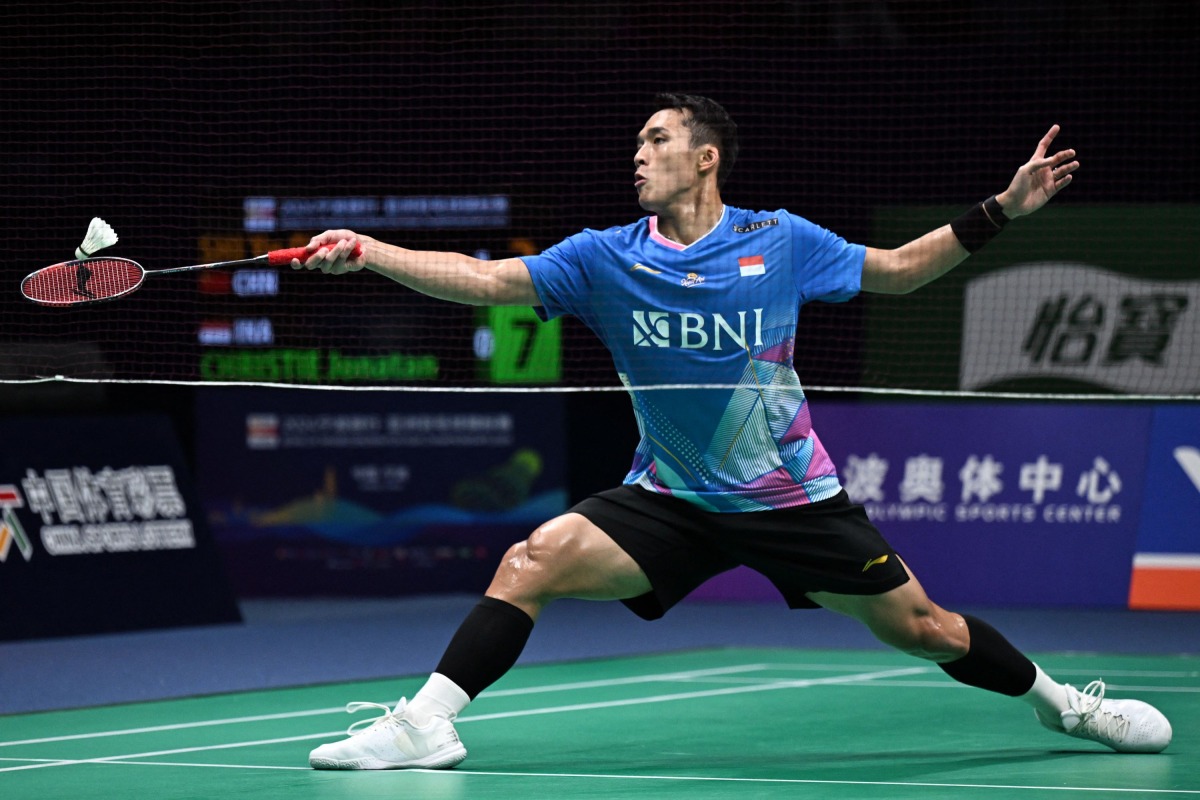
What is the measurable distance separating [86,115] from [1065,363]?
19.8 ft

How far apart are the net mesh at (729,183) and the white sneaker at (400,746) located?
610 centimetres

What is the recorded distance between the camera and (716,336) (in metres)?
5.30

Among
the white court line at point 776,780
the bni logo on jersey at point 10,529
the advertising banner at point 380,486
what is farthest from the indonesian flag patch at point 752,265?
the advertising banner at point 380,486

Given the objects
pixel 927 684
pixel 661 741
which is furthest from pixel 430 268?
pixel 927 684

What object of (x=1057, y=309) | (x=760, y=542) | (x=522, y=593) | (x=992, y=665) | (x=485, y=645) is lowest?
(x=992, y=665)

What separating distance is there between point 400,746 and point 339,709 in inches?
79.4

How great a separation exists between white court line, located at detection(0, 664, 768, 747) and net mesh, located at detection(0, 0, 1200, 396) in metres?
3.37

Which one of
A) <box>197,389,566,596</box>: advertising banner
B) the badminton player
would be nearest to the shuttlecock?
the badminton player

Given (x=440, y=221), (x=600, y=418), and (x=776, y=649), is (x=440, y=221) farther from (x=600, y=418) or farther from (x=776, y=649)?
(x=776, y=649)

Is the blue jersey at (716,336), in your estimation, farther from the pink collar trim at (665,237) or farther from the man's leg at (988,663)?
the man's leg at (988,663)

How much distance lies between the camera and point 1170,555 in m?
10.4

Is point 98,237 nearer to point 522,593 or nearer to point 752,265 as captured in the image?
point 522,593

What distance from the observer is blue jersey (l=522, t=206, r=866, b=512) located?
5.25 metres

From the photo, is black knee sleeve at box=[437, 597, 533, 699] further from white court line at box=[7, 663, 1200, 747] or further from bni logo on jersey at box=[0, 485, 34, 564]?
bni logo on jersey at box=[0, 485, 34, 564]
